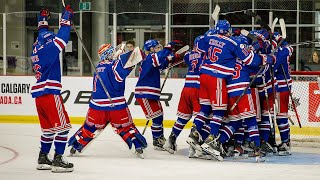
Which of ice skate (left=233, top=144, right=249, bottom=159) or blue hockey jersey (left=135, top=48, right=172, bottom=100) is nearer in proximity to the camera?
ice skate (left=233, top=144, right=249, bottom=159)

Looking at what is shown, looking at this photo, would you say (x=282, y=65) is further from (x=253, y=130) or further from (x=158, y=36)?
(x=158, y=36)

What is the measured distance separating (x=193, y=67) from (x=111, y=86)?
3.27ft

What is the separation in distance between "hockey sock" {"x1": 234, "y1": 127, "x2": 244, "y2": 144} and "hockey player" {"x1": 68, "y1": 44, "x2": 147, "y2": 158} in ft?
3.14

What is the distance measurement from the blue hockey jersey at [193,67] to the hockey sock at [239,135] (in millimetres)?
647

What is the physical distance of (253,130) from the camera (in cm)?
761

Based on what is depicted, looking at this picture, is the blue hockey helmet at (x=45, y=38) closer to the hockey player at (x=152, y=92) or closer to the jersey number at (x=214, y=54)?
the jersey number at (x=214, y=54)

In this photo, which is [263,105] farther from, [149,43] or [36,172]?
Answer: [36,172]

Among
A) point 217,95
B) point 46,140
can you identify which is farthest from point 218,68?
point 46,140

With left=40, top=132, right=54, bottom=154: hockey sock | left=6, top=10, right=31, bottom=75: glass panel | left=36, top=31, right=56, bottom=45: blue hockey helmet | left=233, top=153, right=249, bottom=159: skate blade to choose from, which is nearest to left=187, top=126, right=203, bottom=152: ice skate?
left=233, top=153, right=249, bottom=159: skate blade

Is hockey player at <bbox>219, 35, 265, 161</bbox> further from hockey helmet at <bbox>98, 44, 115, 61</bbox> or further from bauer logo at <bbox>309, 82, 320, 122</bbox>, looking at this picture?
bauer logo at <bbox>309, 82, 320, 122</bbox>

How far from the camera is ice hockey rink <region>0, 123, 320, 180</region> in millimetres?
6668

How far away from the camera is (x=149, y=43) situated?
8.64 meters

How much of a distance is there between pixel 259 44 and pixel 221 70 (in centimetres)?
62

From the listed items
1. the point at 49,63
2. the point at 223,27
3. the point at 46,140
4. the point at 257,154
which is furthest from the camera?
the point at 223,27
